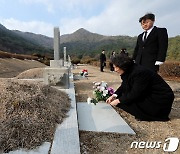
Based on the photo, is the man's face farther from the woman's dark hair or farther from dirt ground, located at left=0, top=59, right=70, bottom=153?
dirt ground, located at left=0, top=59, right=70, bottom=153

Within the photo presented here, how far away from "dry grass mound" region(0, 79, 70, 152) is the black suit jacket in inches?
62.5

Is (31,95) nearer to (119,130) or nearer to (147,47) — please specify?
(119,130)

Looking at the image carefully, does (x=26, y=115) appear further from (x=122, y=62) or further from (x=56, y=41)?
(x=56, y=41)

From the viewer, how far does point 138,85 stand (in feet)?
10.4

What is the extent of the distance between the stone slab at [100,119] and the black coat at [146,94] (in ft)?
1.00

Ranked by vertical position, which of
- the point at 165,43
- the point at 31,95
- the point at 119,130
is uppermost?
the point at 165,43

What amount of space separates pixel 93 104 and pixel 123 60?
1248 mm

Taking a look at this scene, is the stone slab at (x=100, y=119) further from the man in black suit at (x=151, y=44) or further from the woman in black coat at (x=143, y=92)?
the man in black suit at (x=151, y=44)

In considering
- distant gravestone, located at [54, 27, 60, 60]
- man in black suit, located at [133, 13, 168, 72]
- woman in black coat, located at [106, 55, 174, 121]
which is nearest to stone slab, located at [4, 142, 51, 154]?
woman in black coat, located at [106, 55, 174, 121]

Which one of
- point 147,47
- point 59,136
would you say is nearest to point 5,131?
point 59,136

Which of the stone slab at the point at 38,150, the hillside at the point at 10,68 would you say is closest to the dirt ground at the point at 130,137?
the stone slab at the point at 38,150

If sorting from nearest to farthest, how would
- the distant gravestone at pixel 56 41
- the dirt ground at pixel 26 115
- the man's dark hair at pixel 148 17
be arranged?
1. the dirt ground at pixel 26 115
2. the man's dark hair at pixel 148 17
3. the distant gravestone at pixel 56 41

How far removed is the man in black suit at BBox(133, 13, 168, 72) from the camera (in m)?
3.82

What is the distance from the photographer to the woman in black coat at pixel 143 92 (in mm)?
3211
